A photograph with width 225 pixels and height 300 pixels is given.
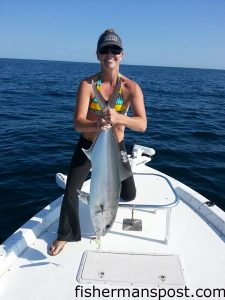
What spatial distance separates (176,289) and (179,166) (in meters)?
5.95

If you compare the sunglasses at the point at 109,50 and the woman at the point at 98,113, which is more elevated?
the sunglasses at the point at 109,50

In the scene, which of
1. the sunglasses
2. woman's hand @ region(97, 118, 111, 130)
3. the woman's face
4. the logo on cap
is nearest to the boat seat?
woman's hand @ region(97, 118, 111, 130)

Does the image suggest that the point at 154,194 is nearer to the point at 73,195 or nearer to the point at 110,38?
the point at 73,195

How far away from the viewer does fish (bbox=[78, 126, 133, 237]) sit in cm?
283

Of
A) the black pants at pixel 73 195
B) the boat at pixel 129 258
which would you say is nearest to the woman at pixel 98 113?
the black pants at pixel 73 195

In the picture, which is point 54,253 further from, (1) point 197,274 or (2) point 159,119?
(2) point 159,119

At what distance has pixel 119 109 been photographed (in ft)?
12.5

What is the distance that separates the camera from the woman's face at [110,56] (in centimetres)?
339

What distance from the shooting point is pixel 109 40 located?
10.8ft

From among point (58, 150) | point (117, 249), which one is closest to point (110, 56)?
point (117, 249)

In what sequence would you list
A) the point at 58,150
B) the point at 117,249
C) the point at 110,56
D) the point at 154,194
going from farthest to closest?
the point at 58,150, the point at 154,194, the point at 117,249, the point at 110,56

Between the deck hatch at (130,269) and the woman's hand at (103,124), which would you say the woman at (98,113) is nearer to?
the woman's hand at (103,124)

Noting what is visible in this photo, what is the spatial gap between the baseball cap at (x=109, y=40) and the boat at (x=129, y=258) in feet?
5.80

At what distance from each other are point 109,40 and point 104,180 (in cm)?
142
